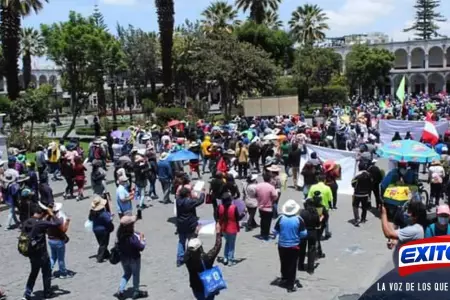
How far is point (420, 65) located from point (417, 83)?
2.50 m

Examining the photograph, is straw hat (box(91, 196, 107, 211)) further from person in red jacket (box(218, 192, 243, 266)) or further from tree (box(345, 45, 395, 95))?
tree (box(345, 45, 395, 95))

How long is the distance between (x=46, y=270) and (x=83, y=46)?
88.7ft

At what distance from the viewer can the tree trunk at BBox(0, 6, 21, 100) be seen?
112 feet

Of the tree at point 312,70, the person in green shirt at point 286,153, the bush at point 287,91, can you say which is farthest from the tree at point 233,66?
the person in green shirt at point 286,153

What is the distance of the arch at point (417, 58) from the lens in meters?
80.8

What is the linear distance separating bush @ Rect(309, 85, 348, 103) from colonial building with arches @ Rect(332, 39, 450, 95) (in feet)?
80.9

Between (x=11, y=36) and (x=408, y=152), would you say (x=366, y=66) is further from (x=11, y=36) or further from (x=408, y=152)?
(x=408, y=152)

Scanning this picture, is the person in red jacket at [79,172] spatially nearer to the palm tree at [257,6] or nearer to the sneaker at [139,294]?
the sneaker at [139,294]

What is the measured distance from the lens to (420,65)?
8162cm

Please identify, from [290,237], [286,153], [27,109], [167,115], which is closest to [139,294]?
[290,237]

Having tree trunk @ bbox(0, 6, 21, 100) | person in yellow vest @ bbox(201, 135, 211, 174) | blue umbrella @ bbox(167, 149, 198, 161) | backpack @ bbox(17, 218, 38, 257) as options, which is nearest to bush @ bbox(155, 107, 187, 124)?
tree trunk @ bbox(0, 6, 21, 100)

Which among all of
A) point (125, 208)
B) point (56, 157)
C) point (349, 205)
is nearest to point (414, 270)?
point (125, 208)

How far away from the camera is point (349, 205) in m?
15.3

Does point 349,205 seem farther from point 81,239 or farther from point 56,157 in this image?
point 56,157
